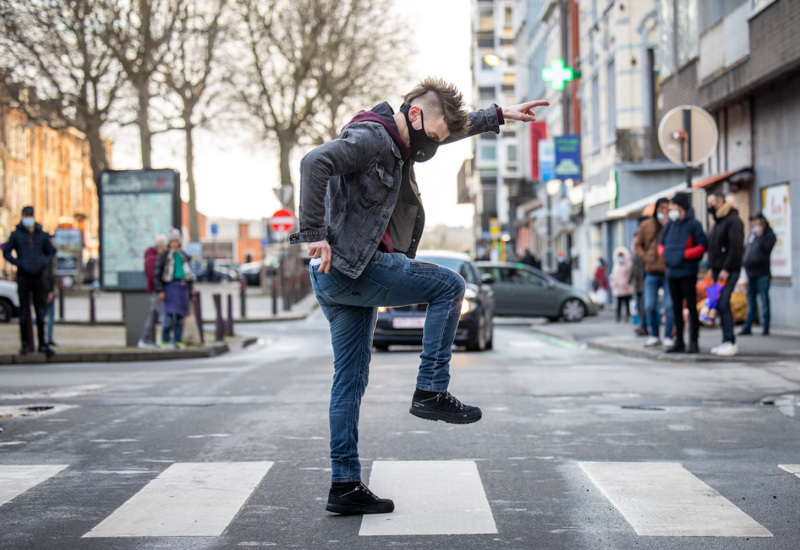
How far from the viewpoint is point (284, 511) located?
5273 mm

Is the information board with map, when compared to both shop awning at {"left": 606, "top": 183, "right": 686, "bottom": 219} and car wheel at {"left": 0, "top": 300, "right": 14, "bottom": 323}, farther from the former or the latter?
shop awning at {"left": 606, "top": 183, "right": 686, "bottom": 219}

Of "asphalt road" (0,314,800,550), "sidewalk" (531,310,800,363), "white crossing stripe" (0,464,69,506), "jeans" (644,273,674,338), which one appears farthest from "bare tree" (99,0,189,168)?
"white crossing stripe" (0,464,69,506)

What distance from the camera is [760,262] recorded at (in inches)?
714

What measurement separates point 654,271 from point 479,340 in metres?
2.71

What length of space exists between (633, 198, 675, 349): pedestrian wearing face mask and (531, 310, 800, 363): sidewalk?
0.32m

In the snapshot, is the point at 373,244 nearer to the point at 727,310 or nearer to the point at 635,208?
the point at 727,310

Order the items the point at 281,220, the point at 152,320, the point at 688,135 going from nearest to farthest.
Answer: the point at 688,135 < the point at 152,320 < the point at 281,220

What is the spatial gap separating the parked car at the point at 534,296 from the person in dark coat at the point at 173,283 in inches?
454

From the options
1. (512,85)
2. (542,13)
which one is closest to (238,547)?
(542,13)

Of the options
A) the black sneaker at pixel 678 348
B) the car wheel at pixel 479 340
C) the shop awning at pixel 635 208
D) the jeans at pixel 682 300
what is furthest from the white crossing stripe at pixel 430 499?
the shop awning at pixel 635 208

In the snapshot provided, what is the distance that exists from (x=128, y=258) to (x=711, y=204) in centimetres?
935

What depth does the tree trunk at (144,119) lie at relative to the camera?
38.1m

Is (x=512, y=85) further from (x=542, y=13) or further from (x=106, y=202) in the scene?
(x=106, y=202)

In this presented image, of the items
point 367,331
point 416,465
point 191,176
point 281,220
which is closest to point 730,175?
point 281,220
